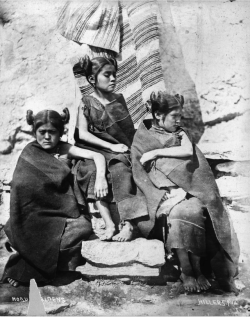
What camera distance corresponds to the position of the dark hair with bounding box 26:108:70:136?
3922 millimetres

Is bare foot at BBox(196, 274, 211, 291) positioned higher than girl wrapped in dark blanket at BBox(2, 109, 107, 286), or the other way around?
girl wrapped in dark blanket at BBox(2, 109, 107, 286)

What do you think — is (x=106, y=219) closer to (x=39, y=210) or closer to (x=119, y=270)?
(x=119, y=270)

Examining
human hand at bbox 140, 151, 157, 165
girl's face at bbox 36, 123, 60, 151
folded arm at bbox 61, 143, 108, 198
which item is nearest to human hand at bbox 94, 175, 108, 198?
folded arm at bbox 61, 143, 108, 198

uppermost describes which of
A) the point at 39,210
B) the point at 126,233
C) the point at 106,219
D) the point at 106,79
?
the point at 106,79

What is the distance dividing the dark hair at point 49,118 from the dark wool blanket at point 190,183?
53 cm

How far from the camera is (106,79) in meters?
4.04

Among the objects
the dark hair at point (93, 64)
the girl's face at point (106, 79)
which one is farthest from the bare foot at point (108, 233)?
the dark hair at point (93, 64)

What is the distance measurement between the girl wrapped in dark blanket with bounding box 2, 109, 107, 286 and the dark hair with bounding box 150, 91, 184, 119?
1.75ft

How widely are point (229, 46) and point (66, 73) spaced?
4.08ft

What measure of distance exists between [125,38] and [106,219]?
55.3 inches

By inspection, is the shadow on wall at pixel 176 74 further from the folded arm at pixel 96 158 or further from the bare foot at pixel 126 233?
the bare foot at pixel 126 233

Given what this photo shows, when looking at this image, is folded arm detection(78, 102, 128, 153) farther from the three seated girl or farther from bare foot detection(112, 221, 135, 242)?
bare foot detection(112, 221, 135, 242)

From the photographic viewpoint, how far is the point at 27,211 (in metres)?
3.79

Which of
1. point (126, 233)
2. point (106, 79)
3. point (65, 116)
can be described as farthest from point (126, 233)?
point (106, 79)
